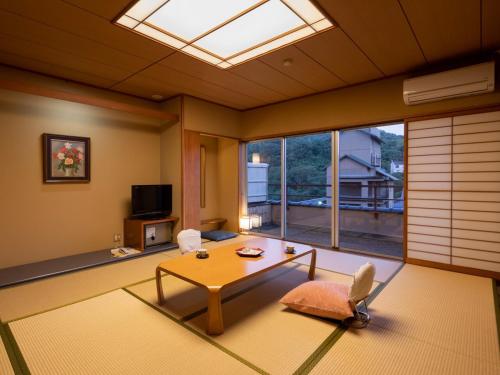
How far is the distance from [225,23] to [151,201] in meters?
3.14

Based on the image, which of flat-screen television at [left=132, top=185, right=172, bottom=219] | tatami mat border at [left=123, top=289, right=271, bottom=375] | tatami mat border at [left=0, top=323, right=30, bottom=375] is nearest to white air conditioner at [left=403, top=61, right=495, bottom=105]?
tatami mat border at [left=123, top=289, right=271, bottom=375]

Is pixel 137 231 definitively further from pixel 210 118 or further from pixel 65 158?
pixel 210 118

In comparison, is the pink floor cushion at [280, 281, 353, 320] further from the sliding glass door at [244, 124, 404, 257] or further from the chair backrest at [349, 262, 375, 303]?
the sliding glass door at [244, 124, 404, 257]

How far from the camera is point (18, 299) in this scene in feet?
8.80

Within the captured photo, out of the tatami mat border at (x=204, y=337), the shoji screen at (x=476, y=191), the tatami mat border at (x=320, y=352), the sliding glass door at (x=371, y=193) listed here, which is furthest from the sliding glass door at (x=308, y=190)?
the tatami mat border at (x=204, y=337)

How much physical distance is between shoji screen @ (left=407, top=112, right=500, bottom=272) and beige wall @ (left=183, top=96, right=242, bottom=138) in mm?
3275

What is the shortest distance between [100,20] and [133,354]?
9.20ft

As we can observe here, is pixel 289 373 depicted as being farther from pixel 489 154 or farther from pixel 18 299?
pixel 489 154

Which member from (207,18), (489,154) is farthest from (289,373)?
(489,154)

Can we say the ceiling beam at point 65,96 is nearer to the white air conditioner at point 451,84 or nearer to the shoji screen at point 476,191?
the white air conditioner at point 451,84

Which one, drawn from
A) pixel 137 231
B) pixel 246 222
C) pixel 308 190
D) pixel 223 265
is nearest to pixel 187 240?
pixel 223 265

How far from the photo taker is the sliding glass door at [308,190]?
5.64 meters

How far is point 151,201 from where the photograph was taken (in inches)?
185

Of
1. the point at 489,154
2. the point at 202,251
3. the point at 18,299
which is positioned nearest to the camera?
the point at 18,299
